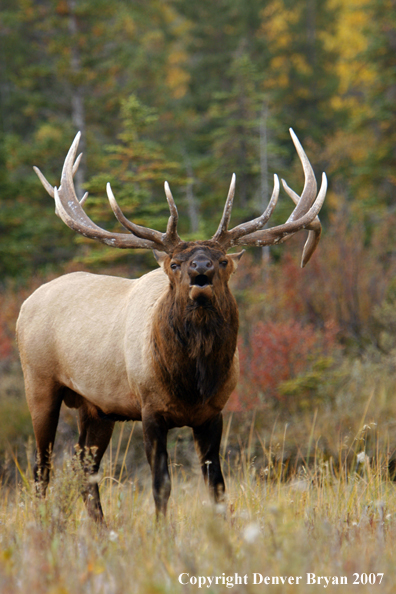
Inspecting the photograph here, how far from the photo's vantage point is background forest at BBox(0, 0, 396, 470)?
722cm

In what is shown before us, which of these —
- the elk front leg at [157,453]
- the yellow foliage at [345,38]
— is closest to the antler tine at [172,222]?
the elk front leg at [157,453]

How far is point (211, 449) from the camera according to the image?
4238 millimetres

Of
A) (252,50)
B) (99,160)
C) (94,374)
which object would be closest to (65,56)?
(99,160)

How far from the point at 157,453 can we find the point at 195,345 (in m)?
0.75

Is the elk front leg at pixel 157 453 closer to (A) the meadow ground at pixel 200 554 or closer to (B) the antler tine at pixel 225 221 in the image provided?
(A) the meadow ground at pixel 200 554

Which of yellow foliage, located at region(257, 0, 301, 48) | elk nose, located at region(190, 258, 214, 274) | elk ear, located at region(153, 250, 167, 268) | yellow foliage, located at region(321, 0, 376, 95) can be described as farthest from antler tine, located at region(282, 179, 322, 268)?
yellow foliage, located at region(321, 0, 376, 95)

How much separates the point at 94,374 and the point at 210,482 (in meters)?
1.14

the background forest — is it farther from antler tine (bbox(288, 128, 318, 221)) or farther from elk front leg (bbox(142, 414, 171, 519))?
antler tine (bbox(288, 128, 318, 221))

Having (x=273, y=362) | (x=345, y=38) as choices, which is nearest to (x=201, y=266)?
(x=273, y=362)

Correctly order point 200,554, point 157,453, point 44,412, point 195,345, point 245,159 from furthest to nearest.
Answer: point 245,159, point 44,412, point 157,453, point 195,345, point 200,554

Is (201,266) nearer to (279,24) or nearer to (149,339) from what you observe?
(149,339)

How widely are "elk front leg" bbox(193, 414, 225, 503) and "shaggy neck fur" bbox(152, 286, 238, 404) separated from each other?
1.06 feet

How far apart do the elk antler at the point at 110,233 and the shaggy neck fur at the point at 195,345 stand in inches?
14.1

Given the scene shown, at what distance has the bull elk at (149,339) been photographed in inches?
155
